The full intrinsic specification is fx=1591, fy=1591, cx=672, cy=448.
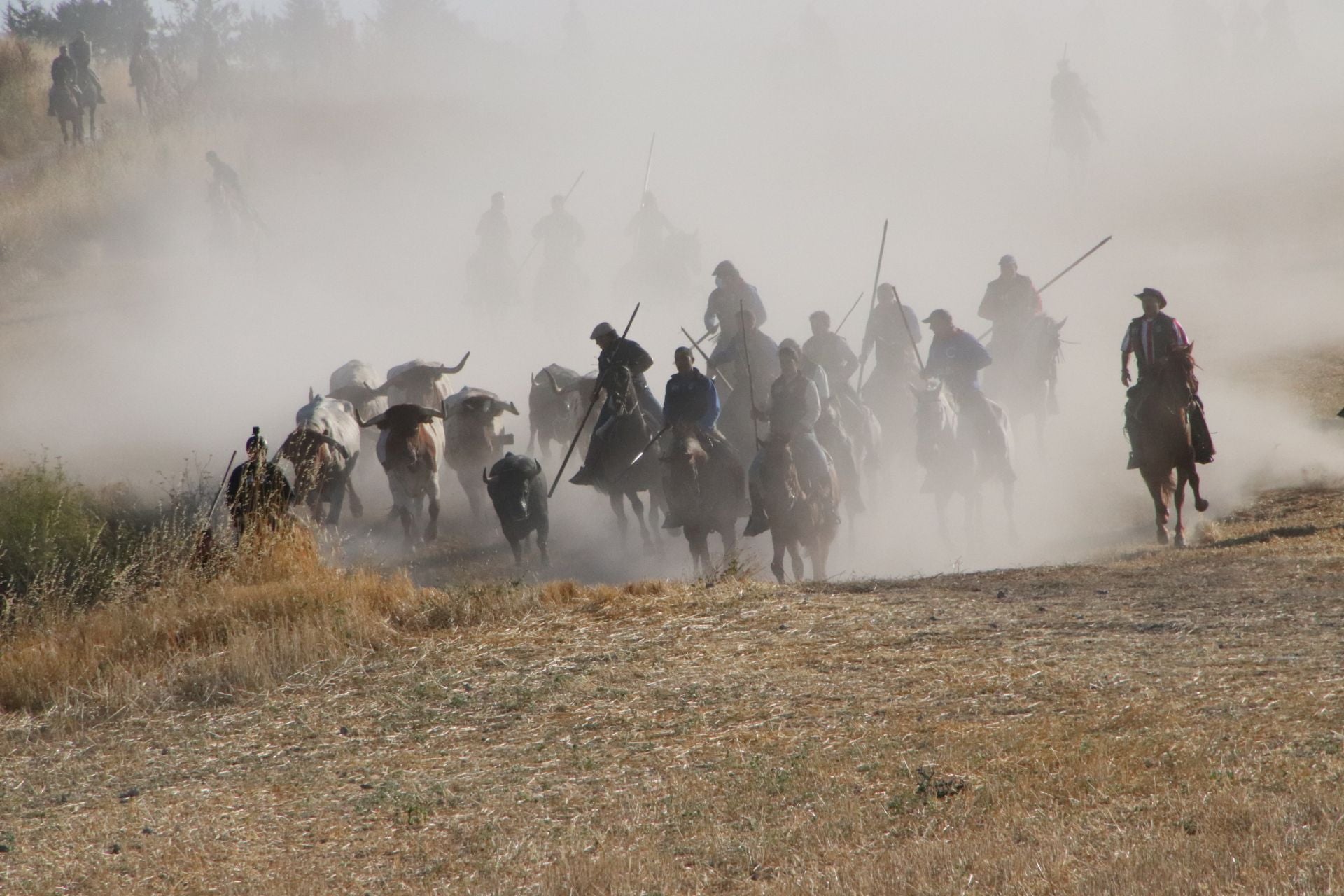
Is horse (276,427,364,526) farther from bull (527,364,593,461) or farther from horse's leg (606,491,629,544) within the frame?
bull (527,364,593,461)

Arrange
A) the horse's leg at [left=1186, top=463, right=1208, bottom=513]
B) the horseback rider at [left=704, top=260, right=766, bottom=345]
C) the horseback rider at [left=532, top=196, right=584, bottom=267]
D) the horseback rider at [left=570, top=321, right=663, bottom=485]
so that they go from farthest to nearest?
the horseback rider at [left=532, top=196, right=584, bottom=267] < the horseback rider at [left=704, top=260, right=766, bottom=345] < the horseback rider at [left=570, top=321, right=663, bottom=485] < the horse's leg at [left=1186, top=463, right=1208, bottom=513]

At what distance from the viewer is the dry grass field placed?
6.03 m

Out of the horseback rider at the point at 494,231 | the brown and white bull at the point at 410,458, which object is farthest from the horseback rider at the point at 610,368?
the horseback rider at the point at 494,231

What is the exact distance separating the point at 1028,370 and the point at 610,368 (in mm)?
8688

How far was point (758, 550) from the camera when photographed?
17531 mm

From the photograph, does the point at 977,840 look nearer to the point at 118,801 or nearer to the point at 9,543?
the point at 118,801

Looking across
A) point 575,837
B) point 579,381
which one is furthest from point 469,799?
point 579,381

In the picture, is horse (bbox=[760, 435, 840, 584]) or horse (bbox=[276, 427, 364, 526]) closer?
horse (bbox=[760, 435, 840, 584])

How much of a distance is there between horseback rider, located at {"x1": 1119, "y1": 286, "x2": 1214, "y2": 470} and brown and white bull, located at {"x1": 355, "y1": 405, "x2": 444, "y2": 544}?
7.61m

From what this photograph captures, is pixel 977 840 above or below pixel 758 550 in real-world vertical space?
below

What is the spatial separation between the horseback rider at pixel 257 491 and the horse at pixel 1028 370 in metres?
12.3

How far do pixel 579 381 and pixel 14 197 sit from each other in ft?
86.9

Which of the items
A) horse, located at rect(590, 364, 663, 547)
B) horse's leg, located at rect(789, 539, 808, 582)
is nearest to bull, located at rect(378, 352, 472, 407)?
horse, located at rect(590, 364, 663, 547)

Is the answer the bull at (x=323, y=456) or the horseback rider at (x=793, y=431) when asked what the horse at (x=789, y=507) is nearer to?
the horseback rider at (x=793, y=431)
